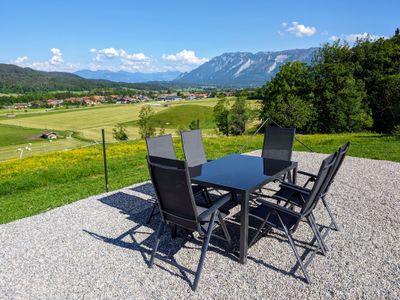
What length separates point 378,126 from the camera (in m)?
26.1

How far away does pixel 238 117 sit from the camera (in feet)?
124

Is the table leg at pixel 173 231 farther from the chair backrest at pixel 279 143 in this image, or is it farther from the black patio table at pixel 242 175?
the chair backrest at pixel 279 143

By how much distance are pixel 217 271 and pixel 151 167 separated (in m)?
1.33

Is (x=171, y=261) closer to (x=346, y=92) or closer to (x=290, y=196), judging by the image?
(x=290, y=196)

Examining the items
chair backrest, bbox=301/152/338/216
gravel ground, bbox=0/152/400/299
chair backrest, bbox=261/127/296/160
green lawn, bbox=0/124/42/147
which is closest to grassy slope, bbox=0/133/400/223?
gravel ground, bbox=0/152/400/299

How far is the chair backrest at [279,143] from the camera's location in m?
5.86

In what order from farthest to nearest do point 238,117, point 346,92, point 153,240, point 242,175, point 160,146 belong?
point 238,117
point 346,92
point 160,146
point 242,175
point 153,240

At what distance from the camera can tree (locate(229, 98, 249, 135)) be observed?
1490 inches

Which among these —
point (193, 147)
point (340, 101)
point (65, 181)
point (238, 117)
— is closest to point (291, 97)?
point (340, 101)

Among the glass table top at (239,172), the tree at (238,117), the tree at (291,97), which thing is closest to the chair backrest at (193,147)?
the glass table top at (239,172)

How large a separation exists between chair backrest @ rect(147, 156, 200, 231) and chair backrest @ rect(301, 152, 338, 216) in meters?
1.24

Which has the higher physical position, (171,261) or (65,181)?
(171,261)

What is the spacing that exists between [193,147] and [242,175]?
5.93 ft

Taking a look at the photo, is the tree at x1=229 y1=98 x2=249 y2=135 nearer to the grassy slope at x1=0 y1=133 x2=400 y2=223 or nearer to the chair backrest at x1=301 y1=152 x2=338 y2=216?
the grassy slope at x1=0 y1=133 x2=400 y2=223
